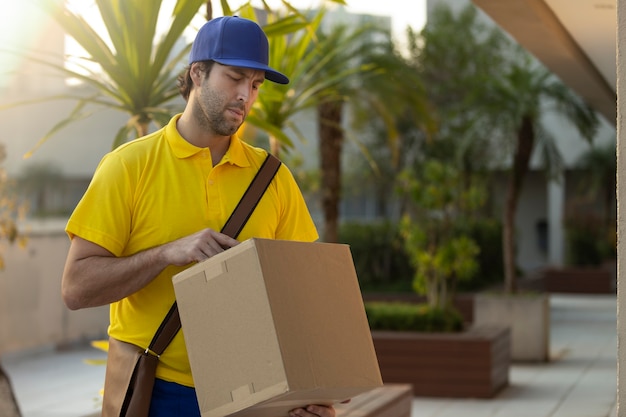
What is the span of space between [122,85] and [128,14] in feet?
1.27

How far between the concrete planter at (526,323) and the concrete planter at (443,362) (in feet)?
8.04

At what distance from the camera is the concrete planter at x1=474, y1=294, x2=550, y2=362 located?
39.2ft

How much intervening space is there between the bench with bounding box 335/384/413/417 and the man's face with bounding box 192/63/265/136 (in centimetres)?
321

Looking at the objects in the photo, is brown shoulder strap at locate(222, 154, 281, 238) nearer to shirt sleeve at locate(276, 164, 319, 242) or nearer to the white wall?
shirt sleeve at locate(276, 164, 319, 242)

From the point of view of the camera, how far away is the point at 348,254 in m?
2.62

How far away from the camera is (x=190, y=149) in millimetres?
2656

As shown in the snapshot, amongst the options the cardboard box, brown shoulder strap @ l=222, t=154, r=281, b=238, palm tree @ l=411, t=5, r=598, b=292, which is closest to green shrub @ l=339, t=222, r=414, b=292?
palm tree @ l=411, t=5, r=598, b=292

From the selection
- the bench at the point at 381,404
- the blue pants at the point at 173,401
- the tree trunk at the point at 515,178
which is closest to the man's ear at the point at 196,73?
the blue pants at the point at 173,401

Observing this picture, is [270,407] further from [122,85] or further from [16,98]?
[16,98]

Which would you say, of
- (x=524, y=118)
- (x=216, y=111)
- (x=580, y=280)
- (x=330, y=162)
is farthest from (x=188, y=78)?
(x=580, y=280)

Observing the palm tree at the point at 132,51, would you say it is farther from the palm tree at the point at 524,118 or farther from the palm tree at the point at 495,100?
the palm tree at the point at 495,100

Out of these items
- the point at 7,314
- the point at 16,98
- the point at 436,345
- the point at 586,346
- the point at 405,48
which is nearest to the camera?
the point at 436,345

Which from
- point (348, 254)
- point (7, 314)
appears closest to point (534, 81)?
point (7, 314)

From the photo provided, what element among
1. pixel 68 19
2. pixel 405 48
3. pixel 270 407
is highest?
pixel 405 48
